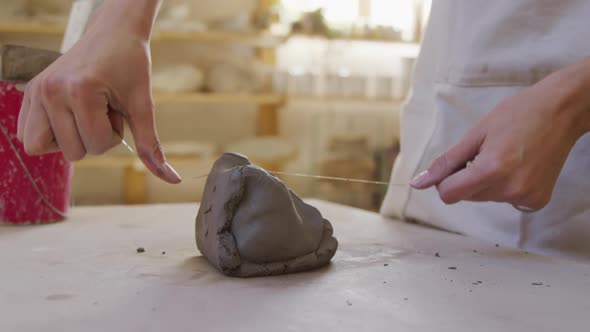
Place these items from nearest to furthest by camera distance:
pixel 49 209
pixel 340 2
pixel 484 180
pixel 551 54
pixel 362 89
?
pixel 484 180 < pixel 551 54 < pixel 49 209 < pixel 362 89 < pixel 340 2

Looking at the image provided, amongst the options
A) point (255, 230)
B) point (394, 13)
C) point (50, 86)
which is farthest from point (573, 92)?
point (394, 13)

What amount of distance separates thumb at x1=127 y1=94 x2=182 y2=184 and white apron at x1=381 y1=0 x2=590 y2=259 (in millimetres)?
491

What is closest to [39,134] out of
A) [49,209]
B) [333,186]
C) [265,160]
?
[49,209]

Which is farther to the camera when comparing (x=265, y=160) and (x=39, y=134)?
(x=265, y=160)

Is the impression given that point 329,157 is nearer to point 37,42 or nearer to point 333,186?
point 333,186

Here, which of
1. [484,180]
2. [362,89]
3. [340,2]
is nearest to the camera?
[484,180]

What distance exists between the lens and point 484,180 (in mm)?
786

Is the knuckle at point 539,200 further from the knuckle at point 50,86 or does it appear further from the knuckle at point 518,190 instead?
the knuckle at point 50,86

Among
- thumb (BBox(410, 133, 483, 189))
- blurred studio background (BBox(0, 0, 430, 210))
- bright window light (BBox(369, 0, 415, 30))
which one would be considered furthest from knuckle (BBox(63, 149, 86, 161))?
bright window light (BBox(369, 0, 415, 30))

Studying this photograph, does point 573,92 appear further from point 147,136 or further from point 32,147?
point 32,147

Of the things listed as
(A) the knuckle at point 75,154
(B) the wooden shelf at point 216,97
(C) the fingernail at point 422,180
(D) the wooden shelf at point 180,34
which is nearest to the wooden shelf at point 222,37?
(D) the wooden shelf at point 180,34

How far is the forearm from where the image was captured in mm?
846

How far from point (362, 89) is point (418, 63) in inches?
88.2

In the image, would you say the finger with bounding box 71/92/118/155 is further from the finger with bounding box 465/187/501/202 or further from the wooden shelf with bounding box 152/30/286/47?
the wooden shelf with bounding box 152/30/286/47
